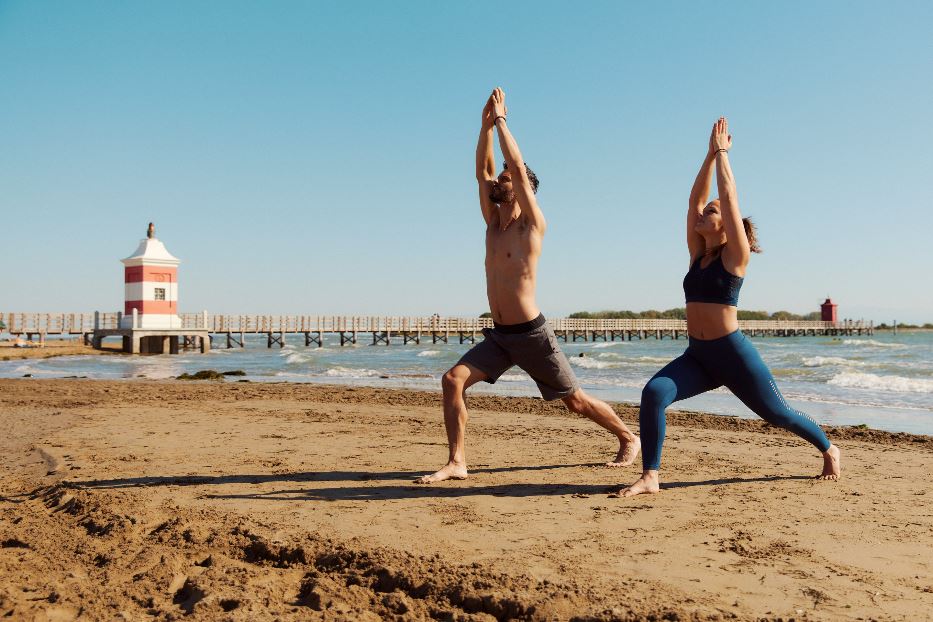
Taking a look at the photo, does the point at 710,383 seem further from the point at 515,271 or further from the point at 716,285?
the point at 515,271

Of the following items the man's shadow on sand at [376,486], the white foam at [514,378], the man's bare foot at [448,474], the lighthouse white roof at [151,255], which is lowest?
the white foam at [514,378]

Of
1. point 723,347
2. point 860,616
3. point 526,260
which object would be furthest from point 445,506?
point 860,616

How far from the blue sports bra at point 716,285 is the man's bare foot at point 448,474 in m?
1.66

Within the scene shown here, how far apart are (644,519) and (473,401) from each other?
719cm

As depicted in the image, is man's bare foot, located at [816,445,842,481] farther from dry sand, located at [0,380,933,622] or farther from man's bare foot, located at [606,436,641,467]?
man's bare foot, located at [606,436,641,467]

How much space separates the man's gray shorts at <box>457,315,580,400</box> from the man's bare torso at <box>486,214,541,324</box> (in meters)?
0.08

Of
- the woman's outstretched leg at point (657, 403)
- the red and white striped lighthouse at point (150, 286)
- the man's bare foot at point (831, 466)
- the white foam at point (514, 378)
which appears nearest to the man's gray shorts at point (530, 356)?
the woman's outstretched leg at point (657, 403)

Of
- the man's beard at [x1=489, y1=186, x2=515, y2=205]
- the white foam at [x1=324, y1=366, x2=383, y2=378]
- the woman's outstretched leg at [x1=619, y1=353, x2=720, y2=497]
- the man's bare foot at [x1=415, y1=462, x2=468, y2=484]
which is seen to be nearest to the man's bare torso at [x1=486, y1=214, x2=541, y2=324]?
the man's beard at [x1=489, y1=186, x2=515, y2=205]

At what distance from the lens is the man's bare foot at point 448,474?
454cm

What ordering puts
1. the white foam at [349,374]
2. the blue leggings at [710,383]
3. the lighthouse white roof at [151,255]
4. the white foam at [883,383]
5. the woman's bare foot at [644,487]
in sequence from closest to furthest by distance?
the woman's bare foot at [644,487]
the blue leggings at [710,383]
the white foam at [883,383]
the white foam at [349,374]
the lighthouse white roof at [151,255]

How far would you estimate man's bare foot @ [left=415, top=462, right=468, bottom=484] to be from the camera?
4.54 meters

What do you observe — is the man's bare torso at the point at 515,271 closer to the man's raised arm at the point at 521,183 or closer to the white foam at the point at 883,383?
the man's raised arm at the point at 521,183

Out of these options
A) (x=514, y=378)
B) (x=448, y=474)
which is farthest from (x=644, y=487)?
(x=514, y=378)

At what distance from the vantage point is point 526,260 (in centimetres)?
432
